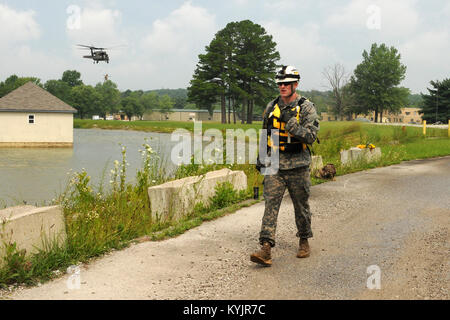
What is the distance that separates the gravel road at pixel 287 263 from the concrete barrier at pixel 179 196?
636 millimetres

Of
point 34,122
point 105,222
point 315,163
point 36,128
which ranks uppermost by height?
point 34,122

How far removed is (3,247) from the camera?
4.75m

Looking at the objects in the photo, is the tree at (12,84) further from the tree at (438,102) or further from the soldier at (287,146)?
the soldier at (287,146)

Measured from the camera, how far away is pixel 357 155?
15.6 meters

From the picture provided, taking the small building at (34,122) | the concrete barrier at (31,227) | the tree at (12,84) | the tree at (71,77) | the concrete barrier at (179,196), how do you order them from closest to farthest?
the concrete barrier at (31,227), the concrete barrier at (179,196), the small building at (34,122), the tree at (12,84), the tree at (71,77)

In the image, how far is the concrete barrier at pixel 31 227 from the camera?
4.82 m

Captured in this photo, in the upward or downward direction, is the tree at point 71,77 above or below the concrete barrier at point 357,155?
above

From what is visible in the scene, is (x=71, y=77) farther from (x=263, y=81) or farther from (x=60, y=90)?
(x=263, y=81)

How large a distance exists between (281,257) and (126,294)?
2.13m

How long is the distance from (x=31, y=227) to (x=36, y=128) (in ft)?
142

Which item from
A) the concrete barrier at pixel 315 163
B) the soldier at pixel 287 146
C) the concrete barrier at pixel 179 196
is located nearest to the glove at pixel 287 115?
the soldier at pixel 287 146

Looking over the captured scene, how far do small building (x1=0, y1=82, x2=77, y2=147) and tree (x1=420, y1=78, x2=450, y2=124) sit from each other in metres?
55.2

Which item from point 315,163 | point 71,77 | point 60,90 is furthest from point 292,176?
point 71,77
